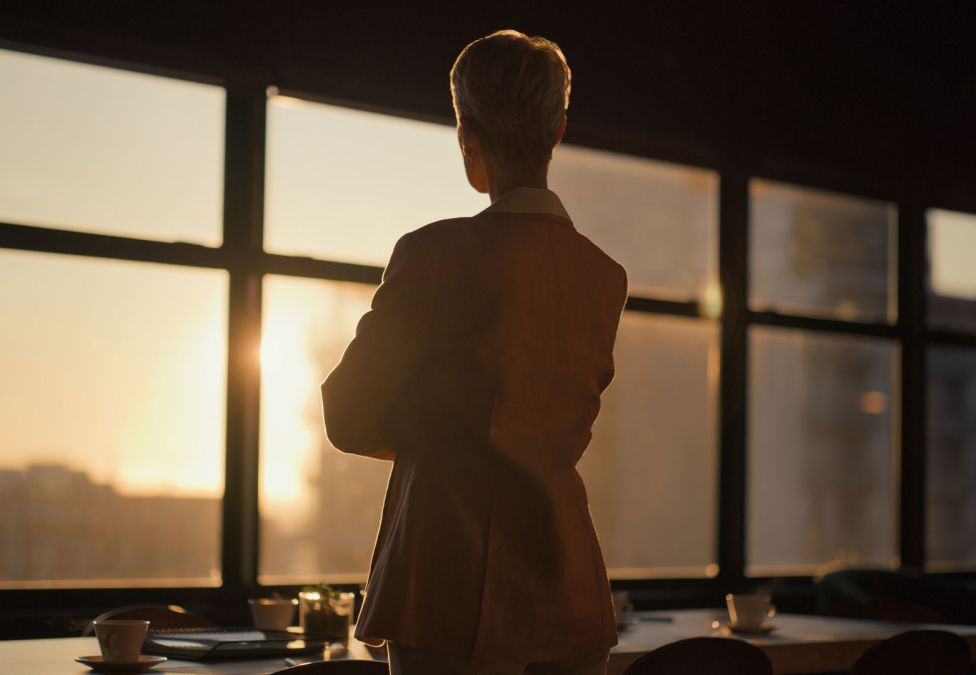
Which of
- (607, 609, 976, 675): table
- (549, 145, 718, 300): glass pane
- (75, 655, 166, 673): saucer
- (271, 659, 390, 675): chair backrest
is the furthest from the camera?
(549, 145, 718, 300): glass pane

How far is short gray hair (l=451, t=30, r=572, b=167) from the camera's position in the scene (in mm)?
1253

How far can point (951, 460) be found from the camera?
5926 millimetres

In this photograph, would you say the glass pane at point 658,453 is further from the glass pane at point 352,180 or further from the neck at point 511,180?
the neck at point 511,180

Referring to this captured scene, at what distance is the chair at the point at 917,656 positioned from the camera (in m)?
2.40

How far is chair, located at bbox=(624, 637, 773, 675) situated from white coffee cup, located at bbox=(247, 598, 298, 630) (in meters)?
0.89

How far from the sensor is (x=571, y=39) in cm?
473

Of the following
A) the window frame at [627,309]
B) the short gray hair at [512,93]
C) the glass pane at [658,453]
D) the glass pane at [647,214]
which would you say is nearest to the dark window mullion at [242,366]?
the window frame at [627,309]

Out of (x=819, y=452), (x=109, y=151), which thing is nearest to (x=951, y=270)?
(x=819, y=452)

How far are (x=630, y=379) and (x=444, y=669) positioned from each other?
12.9 ft

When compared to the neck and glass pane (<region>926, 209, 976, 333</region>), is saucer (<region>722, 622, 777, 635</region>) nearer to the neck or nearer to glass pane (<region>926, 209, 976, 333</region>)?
the neck

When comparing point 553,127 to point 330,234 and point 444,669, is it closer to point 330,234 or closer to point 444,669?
point 444,669

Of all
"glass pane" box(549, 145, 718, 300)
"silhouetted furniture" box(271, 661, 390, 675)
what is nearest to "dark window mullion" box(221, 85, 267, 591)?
"glass pane" box(549, 145, 718, 300)

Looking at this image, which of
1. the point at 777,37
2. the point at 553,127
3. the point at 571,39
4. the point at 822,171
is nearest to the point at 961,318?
the point at 822,171

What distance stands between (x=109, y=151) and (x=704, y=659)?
274cm
